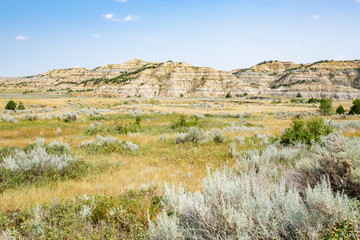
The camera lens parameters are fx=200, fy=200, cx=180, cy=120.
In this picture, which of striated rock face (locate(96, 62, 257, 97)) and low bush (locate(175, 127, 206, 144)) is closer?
low bush (locate(175, 127, 206, 144))

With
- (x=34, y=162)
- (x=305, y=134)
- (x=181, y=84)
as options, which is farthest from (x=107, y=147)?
(x=181, y=84)

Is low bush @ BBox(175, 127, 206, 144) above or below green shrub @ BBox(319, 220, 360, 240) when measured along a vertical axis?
below

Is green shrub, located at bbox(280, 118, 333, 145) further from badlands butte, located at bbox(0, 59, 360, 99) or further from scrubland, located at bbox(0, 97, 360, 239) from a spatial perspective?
badlands butte, located at bbox(0, 59, 360, 99)

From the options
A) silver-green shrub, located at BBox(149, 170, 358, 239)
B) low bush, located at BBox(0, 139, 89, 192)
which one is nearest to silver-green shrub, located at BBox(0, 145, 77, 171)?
low bush, located at BBox(0, 139, 89, 192)

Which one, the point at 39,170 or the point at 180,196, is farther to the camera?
the point at 39,170

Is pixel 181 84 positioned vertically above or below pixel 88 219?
above

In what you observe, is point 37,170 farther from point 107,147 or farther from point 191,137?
point 191,137

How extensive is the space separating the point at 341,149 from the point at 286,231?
Result: 285 centimetres

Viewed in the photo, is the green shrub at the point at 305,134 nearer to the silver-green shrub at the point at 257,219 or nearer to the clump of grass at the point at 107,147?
the clump of grass at the point at 107,147

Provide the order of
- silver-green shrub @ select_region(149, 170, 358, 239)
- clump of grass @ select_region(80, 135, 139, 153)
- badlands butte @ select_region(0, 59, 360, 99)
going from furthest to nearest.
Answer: badlands butte @ select_region(0, 59, 360, 99), clump of grass @ select_region(80, 135, 139, 153), silver-green shrub @ select_region(149, 170, 358, 239)

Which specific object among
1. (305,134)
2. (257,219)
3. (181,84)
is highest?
(181,84)

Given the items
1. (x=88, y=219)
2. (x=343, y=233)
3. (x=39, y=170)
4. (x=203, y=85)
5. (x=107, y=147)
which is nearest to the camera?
(x=343, y=233)

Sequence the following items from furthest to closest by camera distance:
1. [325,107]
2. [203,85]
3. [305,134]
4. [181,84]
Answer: [181,84]
[203,85]
[325,107]
[305,134]

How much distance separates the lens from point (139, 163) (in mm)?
7180
